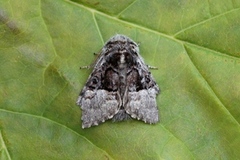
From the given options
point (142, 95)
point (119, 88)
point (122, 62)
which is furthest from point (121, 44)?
point (142, 95)

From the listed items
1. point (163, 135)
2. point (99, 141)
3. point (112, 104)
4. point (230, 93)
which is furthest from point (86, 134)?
point (230, 93)

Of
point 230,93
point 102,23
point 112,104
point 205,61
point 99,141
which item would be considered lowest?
point 99,141

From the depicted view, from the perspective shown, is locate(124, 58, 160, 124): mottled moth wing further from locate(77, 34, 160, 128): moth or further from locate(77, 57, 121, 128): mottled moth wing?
locate(77, 57, 121, 128): mottled moth wing

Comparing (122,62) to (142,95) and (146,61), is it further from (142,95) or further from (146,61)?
(142,95)

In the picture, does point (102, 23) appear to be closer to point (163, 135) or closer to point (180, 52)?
point (180, 52)

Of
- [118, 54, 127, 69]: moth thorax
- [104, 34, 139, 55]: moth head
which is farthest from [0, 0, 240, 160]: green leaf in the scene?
[118, 54, 127, 69]: moth thorax

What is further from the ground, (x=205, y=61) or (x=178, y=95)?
(x=205, y=61)
